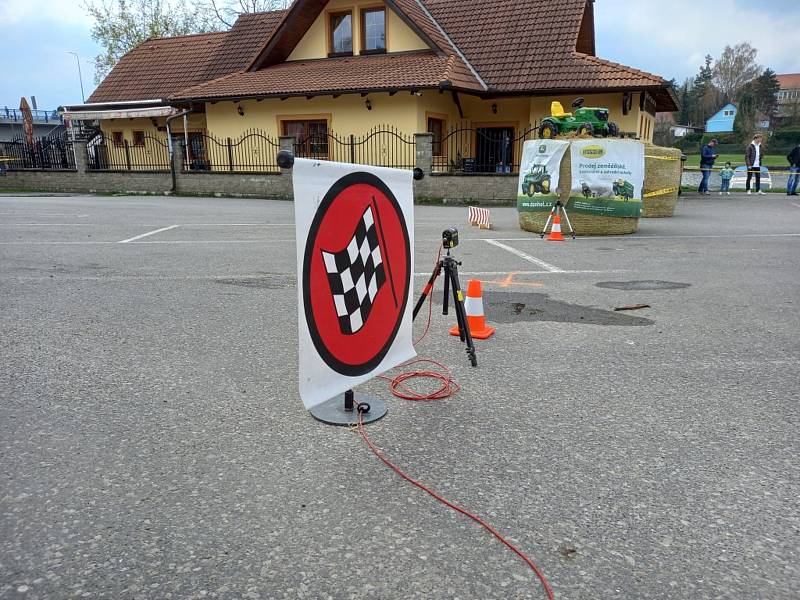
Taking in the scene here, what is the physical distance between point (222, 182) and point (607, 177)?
15623 millimetres

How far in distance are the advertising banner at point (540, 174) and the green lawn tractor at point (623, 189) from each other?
1.09 metres

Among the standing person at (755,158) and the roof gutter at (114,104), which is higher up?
the roof gutter at (114,104)

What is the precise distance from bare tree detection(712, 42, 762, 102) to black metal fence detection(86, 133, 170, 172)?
269 feet

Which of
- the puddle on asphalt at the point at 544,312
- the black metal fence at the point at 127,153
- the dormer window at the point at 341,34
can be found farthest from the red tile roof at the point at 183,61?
the puddle on asphalt at the point at 544,312

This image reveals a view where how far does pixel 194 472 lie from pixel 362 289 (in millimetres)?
1261

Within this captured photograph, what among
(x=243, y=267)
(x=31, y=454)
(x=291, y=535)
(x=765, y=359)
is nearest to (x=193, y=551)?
(x=291, y=535)

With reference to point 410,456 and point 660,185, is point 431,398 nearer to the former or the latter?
point 410,456

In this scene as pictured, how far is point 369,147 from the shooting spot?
72.8 ft

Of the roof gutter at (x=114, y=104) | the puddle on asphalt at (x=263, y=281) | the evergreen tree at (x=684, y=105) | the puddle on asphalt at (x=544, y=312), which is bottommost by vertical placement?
the puddle on asphalt at (x=544, y=312)

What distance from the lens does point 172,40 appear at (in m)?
32.2

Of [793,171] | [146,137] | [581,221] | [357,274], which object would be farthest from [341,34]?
[357,274]

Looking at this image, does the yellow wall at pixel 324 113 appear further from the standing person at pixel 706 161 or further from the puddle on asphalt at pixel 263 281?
the puddle on asphalt at pixel 263 281

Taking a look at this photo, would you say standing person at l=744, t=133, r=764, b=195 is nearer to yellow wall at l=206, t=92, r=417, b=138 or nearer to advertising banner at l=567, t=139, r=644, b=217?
yellow wall at l=206, t=92, r=417, b=138

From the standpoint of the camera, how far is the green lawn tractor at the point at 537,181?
11.2 meters
